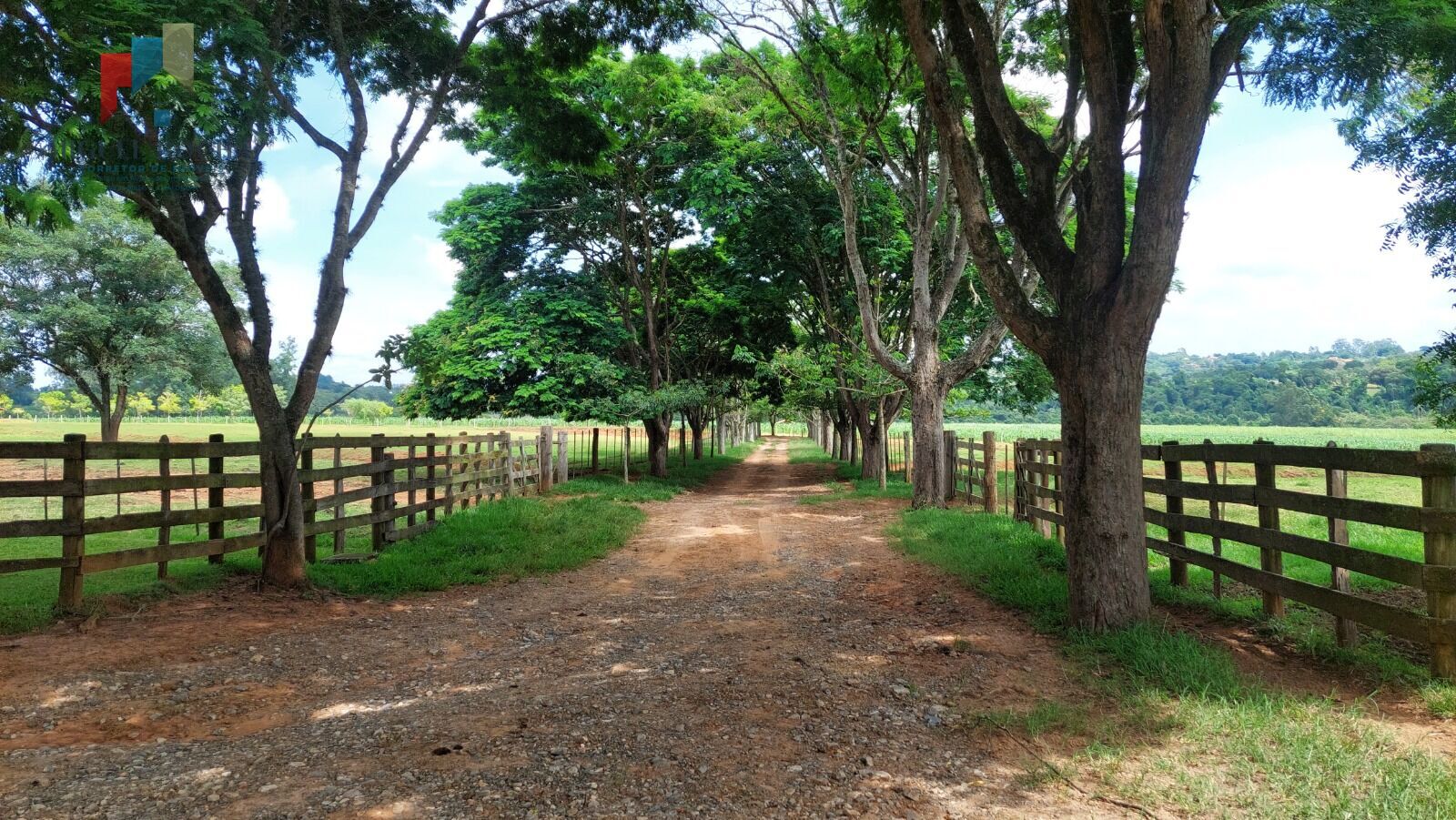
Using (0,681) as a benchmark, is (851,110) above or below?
above

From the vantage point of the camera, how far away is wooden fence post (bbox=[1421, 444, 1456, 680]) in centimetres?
450

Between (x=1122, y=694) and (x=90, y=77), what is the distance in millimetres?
8471

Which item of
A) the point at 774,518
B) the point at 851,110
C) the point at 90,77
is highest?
the point at 851,110

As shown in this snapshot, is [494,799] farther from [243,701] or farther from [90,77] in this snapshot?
[90,77]

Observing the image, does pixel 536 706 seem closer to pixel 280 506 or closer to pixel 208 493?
pixel 280 506

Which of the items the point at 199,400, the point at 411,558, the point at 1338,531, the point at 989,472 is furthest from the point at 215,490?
the point at 199,400

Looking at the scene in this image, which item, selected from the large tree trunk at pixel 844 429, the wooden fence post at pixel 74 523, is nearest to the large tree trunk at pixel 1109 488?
the wooden fence post at pixel 74 523

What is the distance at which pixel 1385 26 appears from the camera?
5.59 m

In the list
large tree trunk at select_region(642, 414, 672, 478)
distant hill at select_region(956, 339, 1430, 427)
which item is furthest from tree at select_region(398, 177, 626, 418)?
distant hill at select_region(956, 339, 1430, 427)

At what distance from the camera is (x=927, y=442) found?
15188 millimetres

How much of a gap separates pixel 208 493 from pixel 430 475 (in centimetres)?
379

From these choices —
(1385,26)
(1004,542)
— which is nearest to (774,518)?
(1004,542)

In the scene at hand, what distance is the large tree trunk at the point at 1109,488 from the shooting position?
18.6 feet

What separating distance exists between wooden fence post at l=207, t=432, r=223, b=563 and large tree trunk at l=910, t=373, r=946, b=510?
36.7 ft
